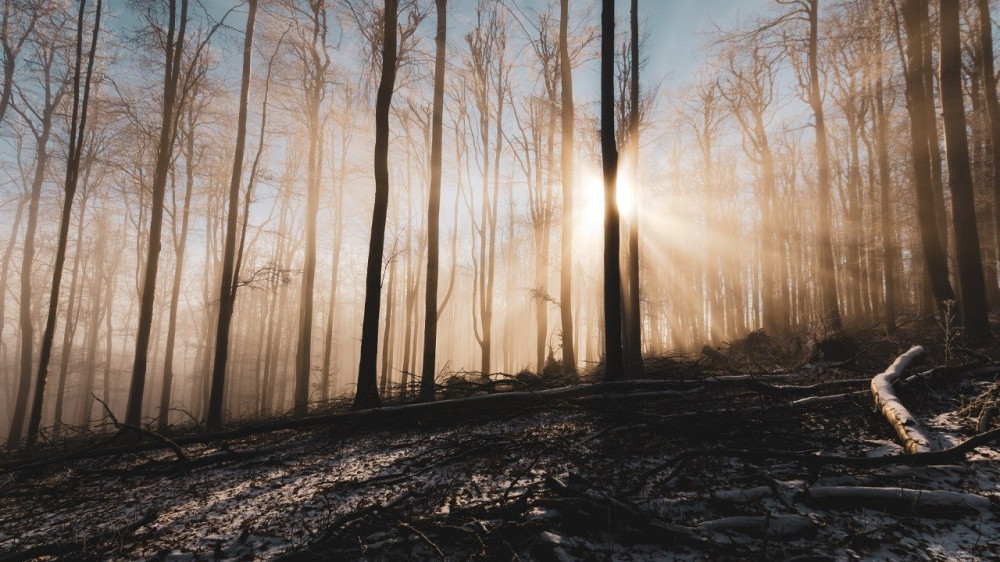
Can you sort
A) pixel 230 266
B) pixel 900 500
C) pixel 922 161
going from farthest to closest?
pixel 230 266 < pixel 922 161 < pixel 900 500

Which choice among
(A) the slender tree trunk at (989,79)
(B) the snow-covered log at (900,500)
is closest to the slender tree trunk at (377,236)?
(B) the snow-covered log at (900,500)

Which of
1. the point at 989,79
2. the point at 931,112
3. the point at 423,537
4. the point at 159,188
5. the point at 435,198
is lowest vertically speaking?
the point at 423,537

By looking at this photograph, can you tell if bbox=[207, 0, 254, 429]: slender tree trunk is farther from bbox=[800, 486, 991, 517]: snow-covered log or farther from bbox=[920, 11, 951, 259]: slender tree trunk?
bbox=[920, 11, 951, 259]: slender tree trunk

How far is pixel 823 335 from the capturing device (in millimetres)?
8148

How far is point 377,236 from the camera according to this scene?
6.59 meters

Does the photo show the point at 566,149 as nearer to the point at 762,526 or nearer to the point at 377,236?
the point at 377,236

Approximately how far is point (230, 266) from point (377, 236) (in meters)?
4.50

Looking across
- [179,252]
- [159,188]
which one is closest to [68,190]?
[159,188]

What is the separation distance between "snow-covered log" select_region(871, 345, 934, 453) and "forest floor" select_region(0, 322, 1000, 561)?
5.7 inches

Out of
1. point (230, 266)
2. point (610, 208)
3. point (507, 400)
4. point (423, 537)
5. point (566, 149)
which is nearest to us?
point (423, 537)

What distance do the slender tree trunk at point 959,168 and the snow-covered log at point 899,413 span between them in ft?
15.2

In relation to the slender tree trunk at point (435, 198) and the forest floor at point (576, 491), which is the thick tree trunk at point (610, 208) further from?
the slender tree trunk at point (435, 198)

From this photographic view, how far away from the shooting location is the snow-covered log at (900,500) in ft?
6.82

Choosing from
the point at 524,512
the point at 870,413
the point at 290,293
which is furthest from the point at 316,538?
the point at 290,293
